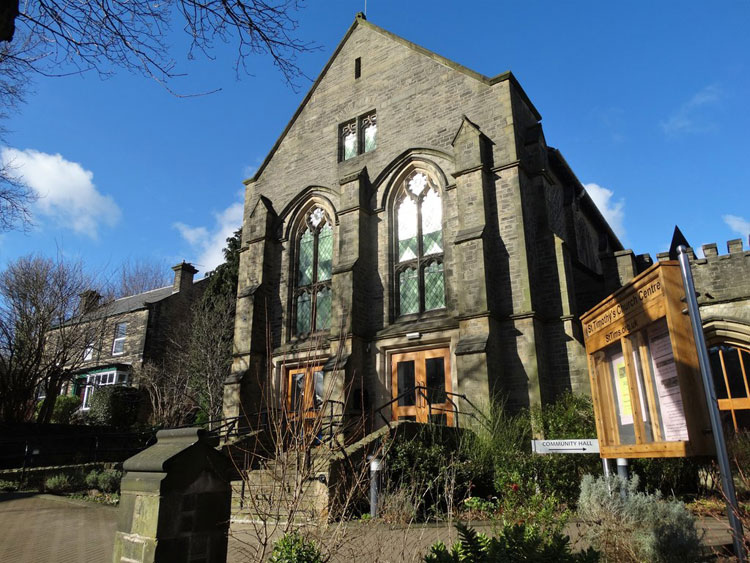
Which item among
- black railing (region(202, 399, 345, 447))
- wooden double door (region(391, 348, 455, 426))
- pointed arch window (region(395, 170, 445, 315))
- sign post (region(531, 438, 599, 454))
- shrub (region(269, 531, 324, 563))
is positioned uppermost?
pointed arch window (region(395, 170, 445, 315))

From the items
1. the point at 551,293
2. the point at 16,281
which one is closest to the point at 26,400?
the point at 16,281

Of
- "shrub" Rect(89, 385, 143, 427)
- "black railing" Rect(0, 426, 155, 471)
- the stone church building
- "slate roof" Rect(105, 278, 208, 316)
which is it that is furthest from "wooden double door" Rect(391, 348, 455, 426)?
"slate roof" Rect(105, 278, 208, 316)

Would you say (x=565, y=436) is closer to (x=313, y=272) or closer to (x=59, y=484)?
(x=313, y=272)

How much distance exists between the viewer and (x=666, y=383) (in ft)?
14.6

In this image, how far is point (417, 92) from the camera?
55.2 feet

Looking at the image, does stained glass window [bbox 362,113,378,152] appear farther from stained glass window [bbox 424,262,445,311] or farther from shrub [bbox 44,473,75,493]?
shrub [bbox 44,473,75,493]

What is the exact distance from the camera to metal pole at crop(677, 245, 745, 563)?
346 cm

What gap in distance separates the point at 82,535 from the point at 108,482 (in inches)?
210

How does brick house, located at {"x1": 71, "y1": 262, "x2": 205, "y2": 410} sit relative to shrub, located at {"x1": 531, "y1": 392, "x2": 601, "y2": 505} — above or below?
above

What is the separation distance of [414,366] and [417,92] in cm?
855

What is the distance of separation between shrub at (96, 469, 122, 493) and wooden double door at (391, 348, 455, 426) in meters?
7.07

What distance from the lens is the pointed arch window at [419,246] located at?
15172 mm

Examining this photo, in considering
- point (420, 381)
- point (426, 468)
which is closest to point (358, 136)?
point (420, 381)

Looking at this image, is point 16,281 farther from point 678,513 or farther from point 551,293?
point 678,513
